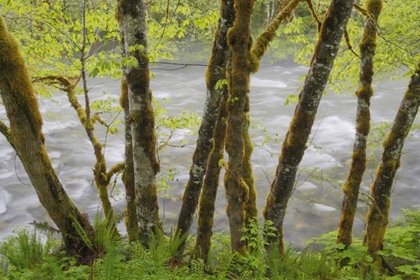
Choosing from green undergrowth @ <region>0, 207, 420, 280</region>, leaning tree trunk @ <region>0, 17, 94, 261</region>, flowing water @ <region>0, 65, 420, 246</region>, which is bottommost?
flowing water @ <region>0, 65, 420, 246</region>

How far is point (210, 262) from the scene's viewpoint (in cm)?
515

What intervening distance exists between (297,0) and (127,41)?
2242 mm

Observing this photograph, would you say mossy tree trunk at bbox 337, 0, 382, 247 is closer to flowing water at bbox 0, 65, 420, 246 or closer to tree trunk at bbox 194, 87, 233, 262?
flowing water at bbox 0, 65, 420, 246

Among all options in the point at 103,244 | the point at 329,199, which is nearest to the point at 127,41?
the point at 103,244

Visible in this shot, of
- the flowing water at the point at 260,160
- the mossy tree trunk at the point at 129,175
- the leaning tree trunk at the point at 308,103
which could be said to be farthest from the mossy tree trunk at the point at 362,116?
the mossy tree trunk at the point at 129,175

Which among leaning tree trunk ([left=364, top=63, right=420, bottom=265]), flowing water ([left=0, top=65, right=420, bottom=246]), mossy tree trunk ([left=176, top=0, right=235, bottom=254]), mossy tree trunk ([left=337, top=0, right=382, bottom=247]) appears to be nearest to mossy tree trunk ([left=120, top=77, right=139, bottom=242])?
mossy tree trunk ([left=176, top=0, right=235, bottom=254])

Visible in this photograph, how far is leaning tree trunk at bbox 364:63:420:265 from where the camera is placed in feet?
18.1

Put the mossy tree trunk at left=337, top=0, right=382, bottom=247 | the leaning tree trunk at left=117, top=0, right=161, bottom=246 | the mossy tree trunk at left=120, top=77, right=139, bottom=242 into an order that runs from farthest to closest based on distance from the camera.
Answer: the mossy tree trunk at left=120, top=77, right=139, bottom=242 → the mossy tree trunk at left=337, top=0, right=382, bottom=247 → the leaning tree trunk at left=117, top=0, right=161, bottom=246

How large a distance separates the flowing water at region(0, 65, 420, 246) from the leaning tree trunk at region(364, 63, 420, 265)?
4.85ft

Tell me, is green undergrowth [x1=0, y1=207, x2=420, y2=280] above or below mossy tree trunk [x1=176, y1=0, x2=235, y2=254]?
below

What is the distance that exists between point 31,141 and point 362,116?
14.7 feet

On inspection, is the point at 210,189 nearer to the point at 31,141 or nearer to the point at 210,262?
the point at 210,262

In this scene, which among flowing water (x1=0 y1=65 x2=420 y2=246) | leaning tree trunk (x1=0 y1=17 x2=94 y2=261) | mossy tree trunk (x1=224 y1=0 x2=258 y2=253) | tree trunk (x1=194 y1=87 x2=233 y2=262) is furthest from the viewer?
flowing water (x1=0 y1=65 x2=420 y2=246)

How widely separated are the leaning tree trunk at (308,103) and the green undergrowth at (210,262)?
1.65ft
